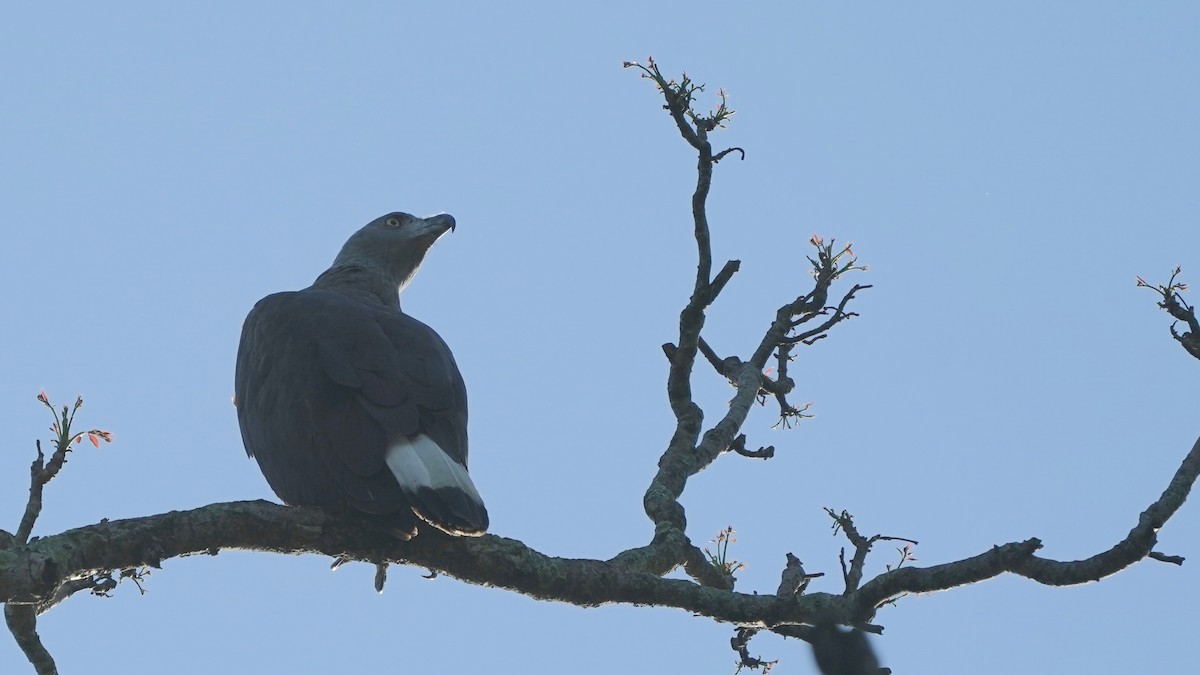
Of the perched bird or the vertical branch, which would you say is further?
the perched bird

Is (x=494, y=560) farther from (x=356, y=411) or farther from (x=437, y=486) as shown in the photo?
(x=356, y=411)

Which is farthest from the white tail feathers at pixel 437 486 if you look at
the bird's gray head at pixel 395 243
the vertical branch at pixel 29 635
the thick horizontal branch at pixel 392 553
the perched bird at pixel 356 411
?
the bird's gray head at pixel 395 243

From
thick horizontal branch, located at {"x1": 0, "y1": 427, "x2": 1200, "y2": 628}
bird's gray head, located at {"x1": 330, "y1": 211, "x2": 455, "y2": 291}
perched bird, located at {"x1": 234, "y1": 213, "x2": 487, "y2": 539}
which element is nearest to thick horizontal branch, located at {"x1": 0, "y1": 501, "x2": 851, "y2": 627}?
thick horizontal branch, located at {"x1": 0, "y1": 427, "x2": 1200, "y2": 628}

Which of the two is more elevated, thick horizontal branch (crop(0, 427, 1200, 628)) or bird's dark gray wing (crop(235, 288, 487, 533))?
bird's dark gray wing (crop(235, 288, 487, 533))

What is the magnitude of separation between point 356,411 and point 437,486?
750mm

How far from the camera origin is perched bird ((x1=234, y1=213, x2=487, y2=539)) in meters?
4.81

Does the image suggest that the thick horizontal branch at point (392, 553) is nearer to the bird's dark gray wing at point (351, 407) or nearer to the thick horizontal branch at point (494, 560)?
the thick horizontal branch at point (494, 560)

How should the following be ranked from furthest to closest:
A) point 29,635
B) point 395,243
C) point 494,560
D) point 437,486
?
point 395,243 < point 494,560 < point 437,486 < point 29,635

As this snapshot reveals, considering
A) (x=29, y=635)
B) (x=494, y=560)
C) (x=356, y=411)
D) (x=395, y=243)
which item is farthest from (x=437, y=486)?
(x=395, y=243)

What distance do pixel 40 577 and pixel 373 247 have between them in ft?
17.2

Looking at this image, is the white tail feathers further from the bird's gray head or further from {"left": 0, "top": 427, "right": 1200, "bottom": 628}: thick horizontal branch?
the bird's gray head

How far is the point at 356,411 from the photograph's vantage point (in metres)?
5.28

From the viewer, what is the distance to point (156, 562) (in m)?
4.22

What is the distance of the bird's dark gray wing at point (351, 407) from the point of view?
15.8 feet
